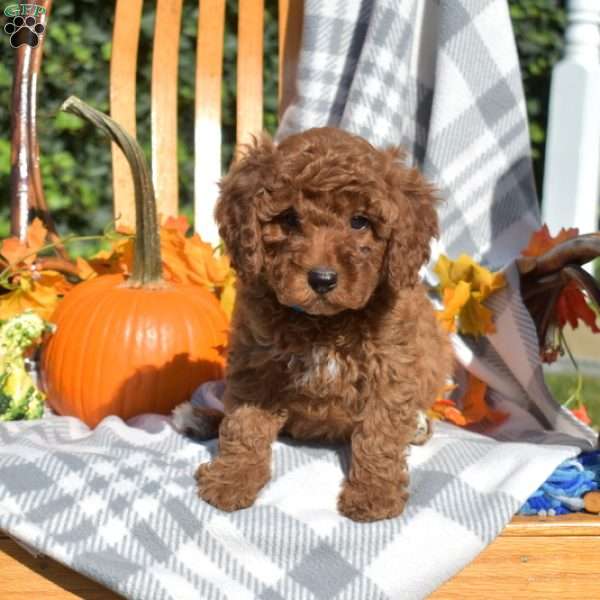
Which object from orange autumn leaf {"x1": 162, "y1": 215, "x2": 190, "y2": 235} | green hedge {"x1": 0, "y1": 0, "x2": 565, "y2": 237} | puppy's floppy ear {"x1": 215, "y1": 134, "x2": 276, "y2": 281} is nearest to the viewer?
puppy's floppy ear {"x1": 215, "y1": 134, "x2": 276, "y2": 281}

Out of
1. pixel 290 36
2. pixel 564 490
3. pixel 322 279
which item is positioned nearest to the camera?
pixel 322 279

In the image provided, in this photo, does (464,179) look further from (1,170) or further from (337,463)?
(1,170)

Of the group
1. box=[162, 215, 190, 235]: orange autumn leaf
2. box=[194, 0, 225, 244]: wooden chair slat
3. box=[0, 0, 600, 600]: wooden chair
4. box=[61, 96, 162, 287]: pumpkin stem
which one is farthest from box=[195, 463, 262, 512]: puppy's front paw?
box=[194, 0, 225, 244]: wooden chair slat

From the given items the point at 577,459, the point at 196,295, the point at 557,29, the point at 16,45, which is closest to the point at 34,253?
the point at 196,295

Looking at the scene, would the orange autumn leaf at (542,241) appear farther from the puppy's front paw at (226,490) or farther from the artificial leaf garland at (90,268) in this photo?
the puppy's front paw at (226,490)

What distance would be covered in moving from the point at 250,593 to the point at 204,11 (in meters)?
2.93

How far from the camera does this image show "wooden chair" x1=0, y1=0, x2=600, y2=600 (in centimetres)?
253

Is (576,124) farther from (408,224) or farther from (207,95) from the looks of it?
(408,224)

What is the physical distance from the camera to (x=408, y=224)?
8.11 ft

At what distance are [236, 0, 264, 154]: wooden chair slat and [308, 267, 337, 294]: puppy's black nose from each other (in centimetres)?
217

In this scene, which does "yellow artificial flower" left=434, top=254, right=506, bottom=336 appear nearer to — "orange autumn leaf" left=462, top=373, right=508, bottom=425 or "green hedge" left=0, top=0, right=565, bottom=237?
"orange autumn leaf" left=462, top=373, right=508, bottom=425

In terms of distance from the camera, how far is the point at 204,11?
435 centimetres

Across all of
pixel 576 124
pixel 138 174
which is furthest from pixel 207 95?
pixel 576 124

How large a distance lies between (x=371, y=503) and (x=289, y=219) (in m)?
A: 0.81
